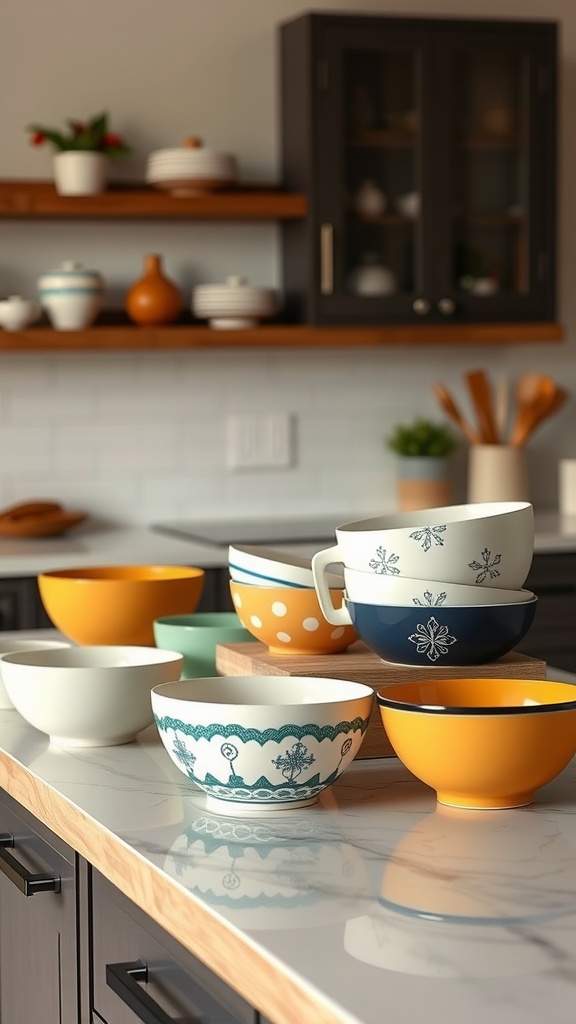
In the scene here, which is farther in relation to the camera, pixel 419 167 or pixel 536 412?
pixel 536 412

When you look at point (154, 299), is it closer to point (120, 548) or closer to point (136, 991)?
point (120, 548)

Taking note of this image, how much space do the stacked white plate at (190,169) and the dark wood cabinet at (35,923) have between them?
8.10 ft

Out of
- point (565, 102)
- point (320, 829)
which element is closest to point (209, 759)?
point (320, 829)

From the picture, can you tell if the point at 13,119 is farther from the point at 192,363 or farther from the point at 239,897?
the point at 239,897

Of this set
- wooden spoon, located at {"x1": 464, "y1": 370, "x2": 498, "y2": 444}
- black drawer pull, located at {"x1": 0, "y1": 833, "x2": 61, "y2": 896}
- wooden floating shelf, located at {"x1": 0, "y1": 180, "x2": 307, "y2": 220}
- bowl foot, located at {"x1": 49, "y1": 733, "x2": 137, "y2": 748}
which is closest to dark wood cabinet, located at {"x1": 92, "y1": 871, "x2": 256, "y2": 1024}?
black drawer pull, located at {"x1": 0, "y1": 833, "x2": 61, "y2": 896}

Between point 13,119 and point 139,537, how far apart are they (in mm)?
1175

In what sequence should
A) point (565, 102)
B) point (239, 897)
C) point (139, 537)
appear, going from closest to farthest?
1. point (239, 897)
2. point (139, 537)
3. point (565, 102)

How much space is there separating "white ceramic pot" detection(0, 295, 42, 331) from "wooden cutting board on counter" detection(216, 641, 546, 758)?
2.35 m

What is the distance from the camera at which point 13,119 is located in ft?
12.9

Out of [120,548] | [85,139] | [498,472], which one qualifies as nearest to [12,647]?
[120,548]

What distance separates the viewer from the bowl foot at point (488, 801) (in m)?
1.31

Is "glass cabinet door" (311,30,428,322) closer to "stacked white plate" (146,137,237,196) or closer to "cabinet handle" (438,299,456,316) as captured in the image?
"cabinet handle" (438,299,456,316)

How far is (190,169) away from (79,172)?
291 mm

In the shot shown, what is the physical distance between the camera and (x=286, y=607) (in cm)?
156
